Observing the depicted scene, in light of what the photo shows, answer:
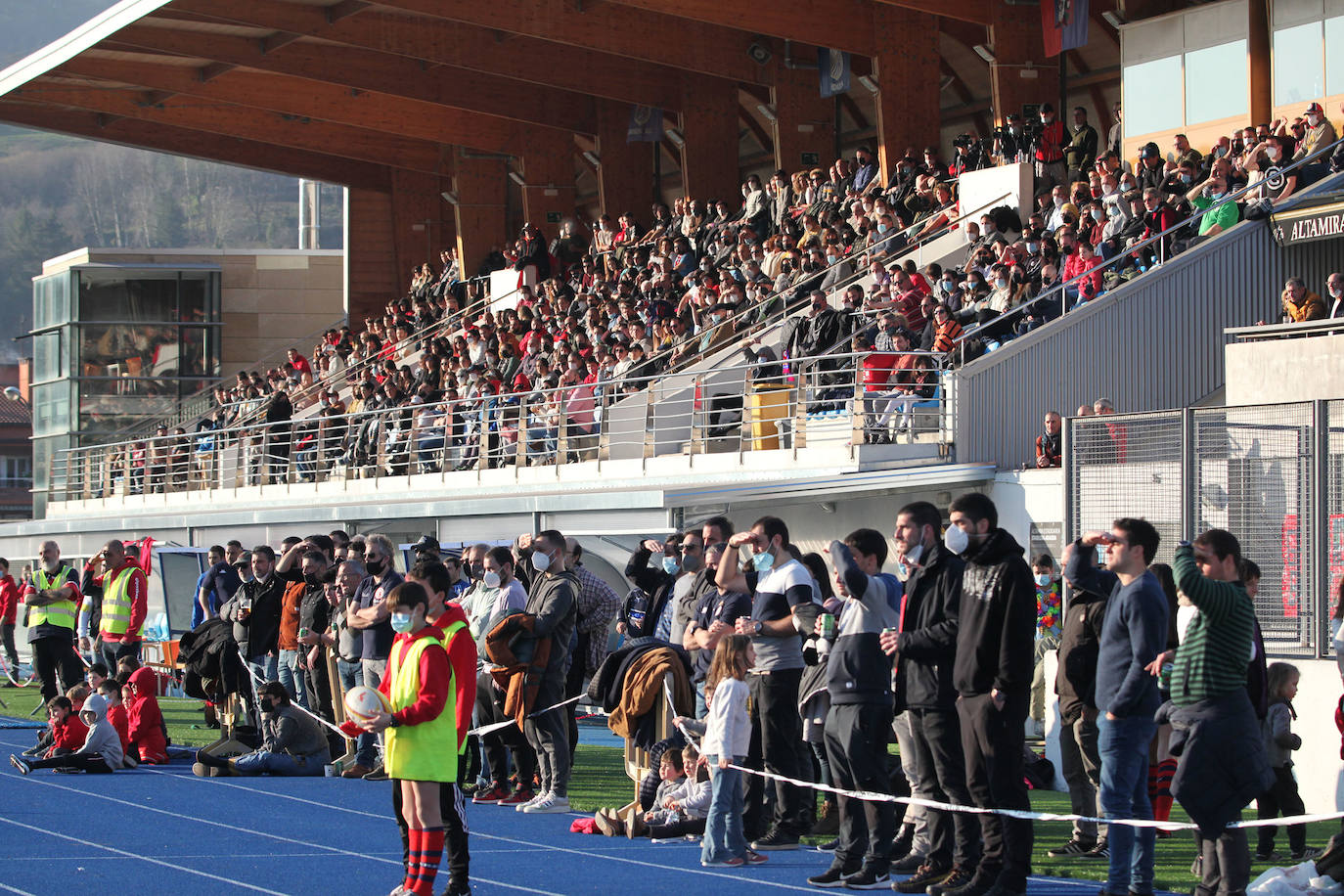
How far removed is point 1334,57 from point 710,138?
15.6 m

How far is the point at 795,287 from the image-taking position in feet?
79.5

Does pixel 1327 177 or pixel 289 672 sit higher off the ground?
pixel 1327 177

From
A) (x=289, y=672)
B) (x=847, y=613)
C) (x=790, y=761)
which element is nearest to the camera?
(x=847, y=613)

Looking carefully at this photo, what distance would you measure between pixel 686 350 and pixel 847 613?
1628cm

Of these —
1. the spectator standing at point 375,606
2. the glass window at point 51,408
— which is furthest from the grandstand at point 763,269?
the spectator standing at point 375,606

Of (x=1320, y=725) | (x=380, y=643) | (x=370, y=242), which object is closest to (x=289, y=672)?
(x=380, y=643)

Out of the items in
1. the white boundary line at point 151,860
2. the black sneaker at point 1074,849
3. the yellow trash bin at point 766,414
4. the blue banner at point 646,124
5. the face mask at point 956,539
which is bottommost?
the white boundary line at point 151,860

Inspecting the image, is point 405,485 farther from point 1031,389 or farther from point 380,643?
point 380,643

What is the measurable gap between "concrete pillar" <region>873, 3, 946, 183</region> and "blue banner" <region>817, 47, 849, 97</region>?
1.93 metres

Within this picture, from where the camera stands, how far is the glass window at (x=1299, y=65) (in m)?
22.8

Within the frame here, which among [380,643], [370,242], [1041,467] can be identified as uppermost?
[370,242]

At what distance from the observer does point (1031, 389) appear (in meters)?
19.1

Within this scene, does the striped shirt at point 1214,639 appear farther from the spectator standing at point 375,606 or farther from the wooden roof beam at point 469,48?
the wooden roof beam at point 469,48

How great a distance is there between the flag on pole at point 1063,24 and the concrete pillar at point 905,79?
272 centimetres
